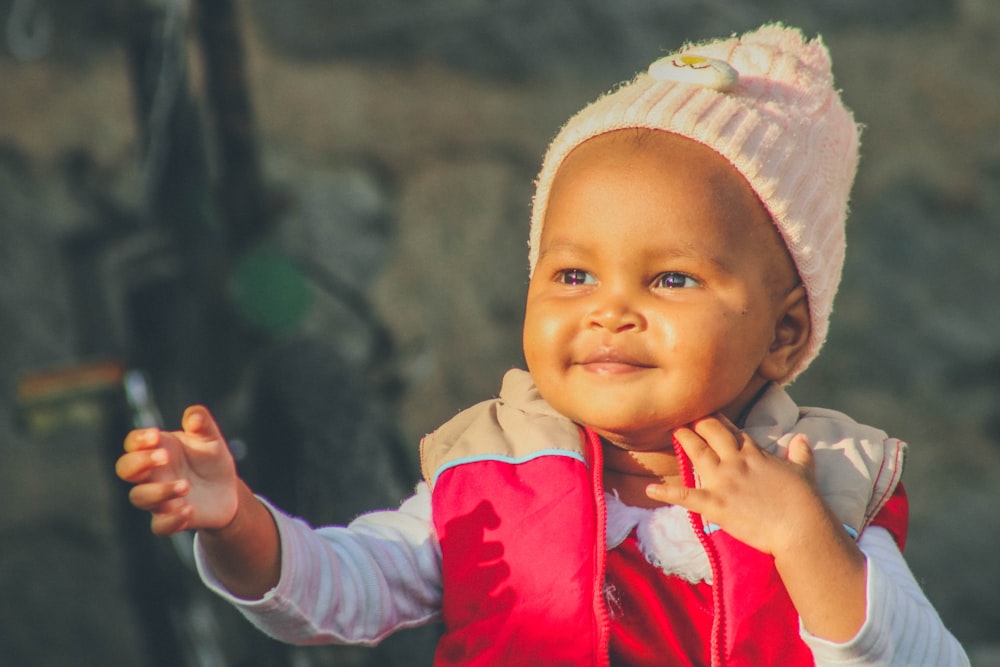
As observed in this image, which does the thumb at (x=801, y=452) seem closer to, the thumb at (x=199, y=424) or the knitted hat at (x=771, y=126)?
the knitted hat at (x=771, y=126)

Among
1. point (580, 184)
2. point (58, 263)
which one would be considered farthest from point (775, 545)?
point (58, 263)

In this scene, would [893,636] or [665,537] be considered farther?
[665,537]

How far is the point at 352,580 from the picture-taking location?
4.47ft

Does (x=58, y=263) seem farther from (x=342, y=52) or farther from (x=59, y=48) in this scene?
(x=342, y=52)

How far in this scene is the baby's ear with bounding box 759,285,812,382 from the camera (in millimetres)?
1439

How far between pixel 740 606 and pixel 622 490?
8.1 inches

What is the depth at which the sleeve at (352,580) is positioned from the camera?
4.28ft

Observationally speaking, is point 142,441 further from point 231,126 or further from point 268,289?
point 231,126

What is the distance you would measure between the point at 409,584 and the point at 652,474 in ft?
0.99

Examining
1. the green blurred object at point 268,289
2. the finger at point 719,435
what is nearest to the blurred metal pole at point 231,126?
the green blurred object at point 268,289

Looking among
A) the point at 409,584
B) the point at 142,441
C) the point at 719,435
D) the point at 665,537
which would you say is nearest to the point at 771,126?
the point at 719,435

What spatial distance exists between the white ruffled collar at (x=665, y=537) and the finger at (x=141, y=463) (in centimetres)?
50

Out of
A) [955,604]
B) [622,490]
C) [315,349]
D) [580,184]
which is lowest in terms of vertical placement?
[955,604]

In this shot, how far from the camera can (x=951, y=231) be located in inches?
144
